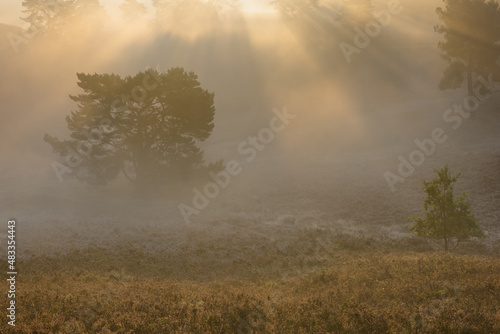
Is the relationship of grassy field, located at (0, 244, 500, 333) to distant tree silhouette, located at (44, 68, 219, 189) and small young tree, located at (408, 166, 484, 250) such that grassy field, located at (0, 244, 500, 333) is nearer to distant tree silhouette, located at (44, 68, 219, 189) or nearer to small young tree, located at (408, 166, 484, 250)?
small young tree, located at (408, 166, 484, 250)

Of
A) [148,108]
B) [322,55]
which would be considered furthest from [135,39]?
[148,108]

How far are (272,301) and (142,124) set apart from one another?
2644 cm

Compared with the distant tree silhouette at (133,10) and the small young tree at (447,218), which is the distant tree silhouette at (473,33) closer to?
the small young tree at (447,218)

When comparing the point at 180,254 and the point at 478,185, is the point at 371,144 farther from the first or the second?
the point at 180,254

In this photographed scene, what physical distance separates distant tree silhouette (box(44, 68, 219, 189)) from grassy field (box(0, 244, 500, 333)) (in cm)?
1811

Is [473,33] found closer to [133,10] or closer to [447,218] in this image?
[447,218]

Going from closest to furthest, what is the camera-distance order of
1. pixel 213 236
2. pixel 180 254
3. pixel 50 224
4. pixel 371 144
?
1. pixel 180 254
2. pixel 213 236
3. pixel 50 224
4. pixel 371 144

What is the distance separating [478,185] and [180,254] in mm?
24793

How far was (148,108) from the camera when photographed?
3316 centimetres

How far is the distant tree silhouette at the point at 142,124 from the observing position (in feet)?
103

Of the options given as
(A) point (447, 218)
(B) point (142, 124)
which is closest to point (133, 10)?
(B) point (142, 124)

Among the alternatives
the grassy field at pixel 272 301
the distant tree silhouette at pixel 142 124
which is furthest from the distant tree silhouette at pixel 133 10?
the grassy field at pixel 272 301

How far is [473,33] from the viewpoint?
45.1 metres

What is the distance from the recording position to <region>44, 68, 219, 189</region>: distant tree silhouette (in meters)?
31.3
